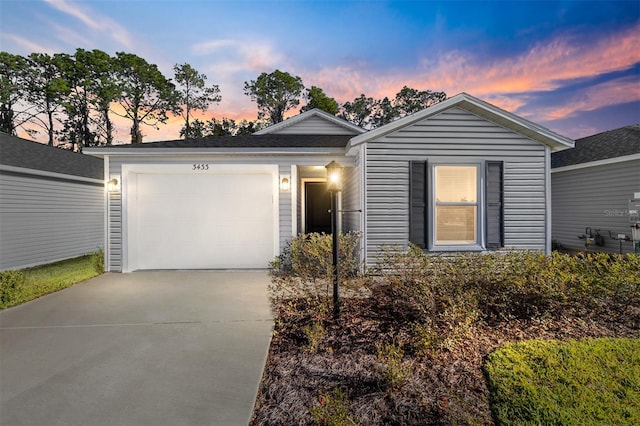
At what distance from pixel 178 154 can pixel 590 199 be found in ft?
41.1

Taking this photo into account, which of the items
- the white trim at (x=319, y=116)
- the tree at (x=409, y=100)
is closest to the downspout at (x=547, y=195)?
the white trim at (x=319, y=116)

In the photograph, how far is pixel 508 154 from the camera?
18.9ft

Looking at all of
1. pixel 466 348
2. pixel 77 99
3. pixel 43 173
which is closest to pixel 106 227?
pixel 43 173

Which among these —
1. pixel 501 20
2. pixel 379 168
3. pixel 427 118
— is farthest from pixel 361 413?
pixel 501 20

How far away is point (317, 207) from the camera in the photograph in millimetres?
10016

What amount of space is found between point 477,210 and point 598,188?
6756mm

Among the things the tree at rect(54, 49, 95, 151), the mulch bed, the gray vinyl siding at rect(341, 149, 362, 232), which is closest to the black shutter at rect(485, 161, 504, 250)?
the mulch bed

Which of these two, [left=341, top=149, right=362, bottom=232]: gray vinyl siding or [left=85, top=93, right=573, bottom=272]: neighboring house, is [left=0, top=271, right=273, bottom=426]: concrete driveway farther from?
[left=341, top=149, right=362, bottom=232]: gray vinyl siding

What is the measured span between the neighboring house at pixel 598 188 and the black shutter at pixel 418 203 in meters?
7.07

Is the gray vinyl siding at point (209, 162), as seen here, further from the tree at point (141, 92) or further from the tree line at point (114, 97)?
the tree at point (141, 92)

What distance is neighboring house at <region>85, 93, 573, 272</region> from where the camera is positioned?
5.65 metres

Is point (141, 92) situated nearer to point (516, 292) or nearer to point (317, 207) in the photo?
point (317, 207)

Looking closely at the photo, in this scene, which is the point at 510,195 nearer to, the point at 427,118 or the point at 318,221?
the point at 427,118

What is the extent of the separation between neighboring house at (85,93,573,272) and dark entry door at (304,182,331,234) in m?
2.06
